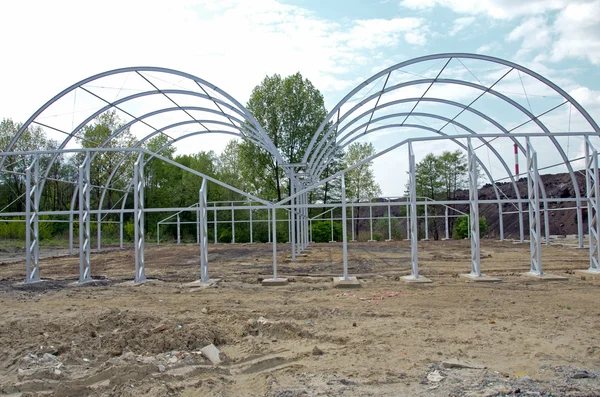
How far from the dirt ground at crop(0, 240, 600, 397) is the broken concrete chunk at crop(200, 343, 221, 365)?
0.08 m

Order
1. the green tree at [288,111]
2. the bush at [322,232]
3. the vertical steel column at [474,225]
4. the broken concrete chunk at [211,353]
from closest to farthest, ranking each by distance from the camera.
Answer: the broken concrete chunk at [211,353], the vertical steel column at [474,225], the bush at [322,232], the green tree at [288,111]

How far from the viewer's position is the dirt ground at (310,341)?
5.25 m

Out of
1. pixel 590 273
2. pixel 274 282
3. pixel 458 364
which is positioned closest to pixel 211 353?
pixel 458 364

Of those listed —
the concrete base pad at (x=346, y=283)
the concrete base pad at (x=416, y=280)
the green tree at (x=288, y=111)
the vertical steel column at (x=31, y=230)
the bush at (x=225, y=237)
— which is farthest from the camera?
the green tree at (x=288, y=111)

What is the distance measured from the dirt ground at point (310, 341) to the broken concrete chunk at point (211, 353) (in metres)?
0.08

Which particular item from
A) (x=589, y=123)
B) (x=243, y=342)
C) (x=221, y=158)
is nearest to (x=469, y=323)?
(x=243, y=342)

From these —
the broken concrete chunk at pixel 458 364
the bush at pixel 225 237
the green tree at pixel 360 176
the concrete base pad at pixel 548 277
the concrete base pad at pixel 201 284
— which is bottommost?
the broken concrete chunk at pixel 458 364

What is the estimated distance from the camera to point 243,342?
22.8 feet

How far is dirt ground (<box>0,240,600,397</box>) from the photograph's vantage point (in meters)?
5.25

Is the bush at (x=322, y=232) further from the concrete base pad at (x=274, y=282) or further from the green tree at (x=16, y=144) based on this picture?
the concrete base pad at (x=274, y=282)

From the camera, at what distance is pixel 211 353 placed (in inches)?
246

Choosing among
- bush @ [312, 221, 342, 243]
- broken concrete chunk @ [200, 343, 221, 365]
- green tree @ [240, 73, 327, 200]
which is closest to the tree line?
green tree @ [240, 73, 327, 200]

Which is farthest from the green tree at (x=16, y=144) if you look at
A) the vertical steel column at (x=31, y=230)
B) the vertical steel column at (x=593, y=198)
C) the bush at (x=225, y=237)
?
the vertical steel column at (x=593, y=198)

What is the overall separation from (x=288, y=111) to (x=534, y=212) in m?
33.8
